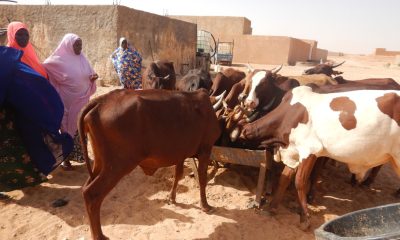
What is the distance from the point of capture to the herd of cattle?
3061 millimetres

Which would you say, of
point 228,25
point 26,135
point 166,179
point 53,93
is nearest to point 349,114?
point 166,179

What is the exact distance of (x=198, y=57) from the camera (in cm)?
1756

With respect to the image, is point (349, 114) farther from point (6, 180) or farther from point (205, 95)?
point (6, 180)

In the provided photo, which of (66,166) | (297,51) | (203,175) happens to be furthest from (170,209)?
(297,51)

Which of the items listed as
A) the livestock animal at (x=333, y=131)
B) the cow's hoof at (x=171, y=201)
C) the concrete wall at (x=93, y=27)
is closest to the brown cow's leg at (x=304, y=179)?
the livestock animal at (x=333, y=131)

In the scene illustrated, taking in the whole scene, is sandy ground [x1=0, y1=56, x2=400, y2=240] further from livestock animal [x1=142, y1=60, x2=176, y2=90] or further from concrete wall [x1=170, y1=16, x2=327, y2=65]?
concrete wall [x1=170, y1=16, x2=327, y2=65]

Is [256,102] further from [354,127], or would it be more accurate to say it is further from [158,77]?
[158,77]

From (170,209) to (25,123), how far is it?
2086 mm

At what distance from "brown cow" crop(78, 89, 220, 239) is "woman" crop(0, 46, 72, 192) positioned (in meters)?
1.01

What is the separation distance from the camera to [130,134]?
3082 mm

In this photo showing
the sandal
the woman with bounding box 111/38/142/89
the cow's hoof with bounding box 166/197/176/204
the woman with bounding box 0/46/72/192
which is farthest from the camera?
the woman with bounding box 111/38/142/89

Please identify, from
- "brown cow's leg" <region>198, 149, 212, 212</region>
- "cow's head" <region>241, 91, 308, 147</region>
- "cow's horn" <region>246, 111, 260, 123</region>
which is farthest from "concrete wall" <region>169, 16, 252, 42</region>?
"brown cow's leg" <region>198, 149, 212, 212</region>

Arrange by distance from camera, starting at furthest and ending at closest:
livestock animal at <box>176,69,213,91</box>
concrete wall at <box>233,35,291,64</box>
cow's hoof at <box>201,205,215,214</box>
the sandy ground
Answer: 1. concrete wall at <box>233,35,291,64</box>
2. livestock animal at <box>176,69,213,91</box>
3. cow's hoof at <box>201,205,215,214</box>
4. the sandy ground

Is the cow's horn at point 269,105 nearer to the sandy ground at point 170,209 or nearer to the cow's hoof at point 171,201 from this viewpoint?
the sandy ground at point 170,209
